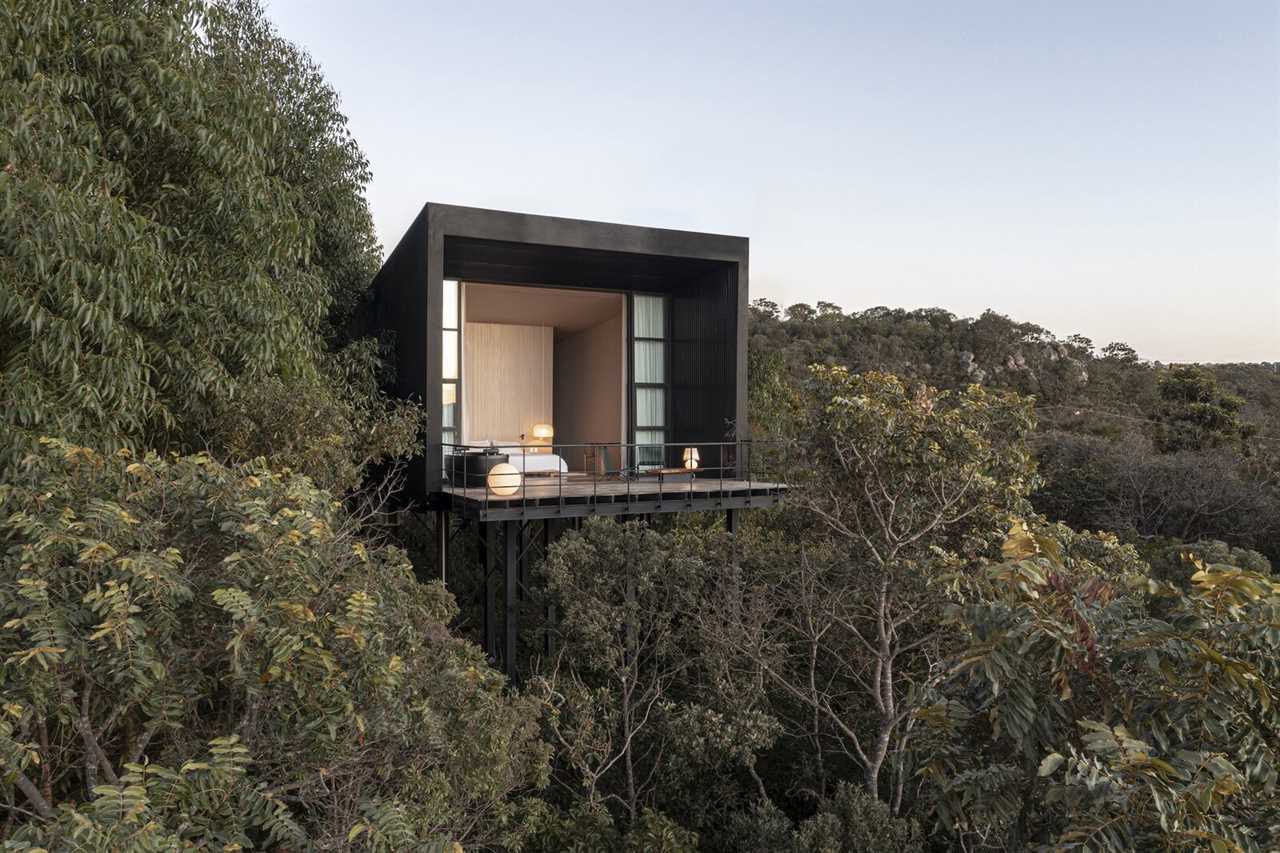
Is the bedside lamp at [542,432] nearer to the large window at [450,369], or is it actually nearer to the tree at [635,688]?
the large window at [450,369]

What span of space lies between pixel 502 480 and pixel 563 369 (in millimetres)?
6109

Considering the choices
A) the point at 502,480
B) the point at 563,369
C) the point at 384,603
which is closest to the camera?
the point at 384,603

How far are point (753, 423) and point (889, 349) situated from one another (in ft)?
45.2

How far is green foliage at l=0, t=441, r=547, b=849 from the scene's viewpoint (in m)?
2.91

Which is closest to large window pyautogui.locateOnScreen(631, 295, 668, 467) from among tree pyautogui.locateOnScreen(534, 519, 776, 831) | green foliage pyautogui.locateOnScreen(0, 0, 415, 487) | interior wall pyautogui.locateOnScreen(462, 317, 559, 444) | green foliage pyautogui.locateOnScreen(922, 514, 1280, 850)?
interior wall pyautogui.locateOnScreen(462, 317, 559, 444)

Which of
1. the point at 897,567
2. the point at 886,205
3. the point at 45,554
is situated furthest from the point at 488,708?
the point at 886,205

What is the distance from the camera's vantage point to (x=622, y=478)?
1036cm

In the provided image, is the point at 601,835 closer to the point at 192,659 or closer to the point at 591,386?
the point at 192,659

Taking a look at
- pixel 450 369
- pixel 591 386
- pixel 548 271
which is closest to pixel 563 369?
pixel 591 386

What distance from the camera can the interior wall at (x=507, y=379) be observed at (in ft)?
42.6

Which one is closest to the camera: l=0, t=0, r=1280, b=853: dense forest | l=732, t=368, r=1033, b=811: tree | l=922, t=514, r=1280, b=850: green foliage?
l=922, t=514, r=1280, b=850: green foliage

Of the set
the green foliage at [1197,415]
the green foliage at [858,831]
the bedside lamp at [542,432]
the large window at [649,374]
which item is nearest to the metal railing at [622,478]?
the large window at [649,374]

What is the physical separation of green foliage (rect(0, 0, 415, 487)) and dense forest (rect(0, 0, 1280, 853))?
34 millimetres

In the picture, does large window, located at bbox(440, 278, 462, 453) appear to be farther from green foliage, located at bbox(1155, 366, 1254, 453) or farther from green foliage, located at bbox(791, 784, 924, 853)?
green foliage, located at bbox(1155, 366, 1254, 453)
